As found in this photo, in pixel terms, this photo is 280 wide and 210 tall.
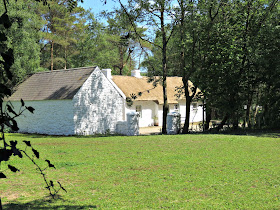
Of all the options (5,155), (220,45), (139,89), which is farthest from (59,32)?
(5,155)

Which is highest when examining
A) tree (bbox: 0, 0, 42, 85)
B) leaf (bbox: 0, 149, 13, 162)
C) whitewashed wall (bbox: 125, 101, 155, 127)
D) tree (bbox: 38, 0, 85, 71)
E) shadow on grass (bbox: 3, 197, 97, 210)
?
tree (bbox: 38, 0, 85, 71)

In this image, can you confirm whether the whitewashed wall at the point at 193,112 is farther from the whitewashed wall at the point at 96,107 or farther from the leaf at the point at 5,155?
the leaf at the point at 5,155

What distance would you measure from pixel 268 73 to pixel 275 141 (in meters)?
7.24

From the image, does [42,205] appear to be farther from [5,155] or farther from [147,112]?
[147,112]

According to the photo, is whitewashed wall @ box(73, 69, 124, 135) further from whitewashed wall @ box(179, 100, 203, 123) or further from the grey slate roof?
whitewashed wall @ box(179, 100, 203, 123)

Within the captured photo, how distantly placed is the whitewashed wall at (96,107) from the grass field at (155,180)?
31.7 feet

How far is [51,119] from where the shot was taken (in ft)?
84.2

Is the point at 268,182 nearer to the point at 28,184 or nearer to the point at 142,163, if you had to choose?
the point at 142,163

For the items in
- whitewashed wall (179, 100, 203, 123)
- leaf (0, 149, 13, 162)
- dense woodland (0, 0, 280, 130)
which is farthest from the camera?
whitewashed wall (179, 100, 203, 123)

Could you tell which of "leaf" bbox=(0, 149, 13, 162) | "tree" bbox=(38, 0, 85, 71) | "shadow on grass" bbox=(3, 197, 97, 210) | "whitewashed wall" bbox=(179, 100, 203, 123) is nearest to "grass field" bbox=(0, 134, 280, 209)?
"shadow on grass" bbox=(3, 197, 97, 210)

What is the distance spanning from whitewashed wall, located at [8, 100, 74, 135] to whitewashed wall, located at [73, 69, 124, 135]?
0.64 m

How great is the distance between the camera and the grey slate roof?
25.5m

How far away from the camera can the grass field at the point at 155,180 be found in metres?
7.37

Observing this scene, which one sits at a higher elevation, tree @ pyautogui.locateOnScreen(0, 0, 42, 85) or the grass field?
tree @ pyautogui.locateOnScreen(0, 0, 42, 85)
